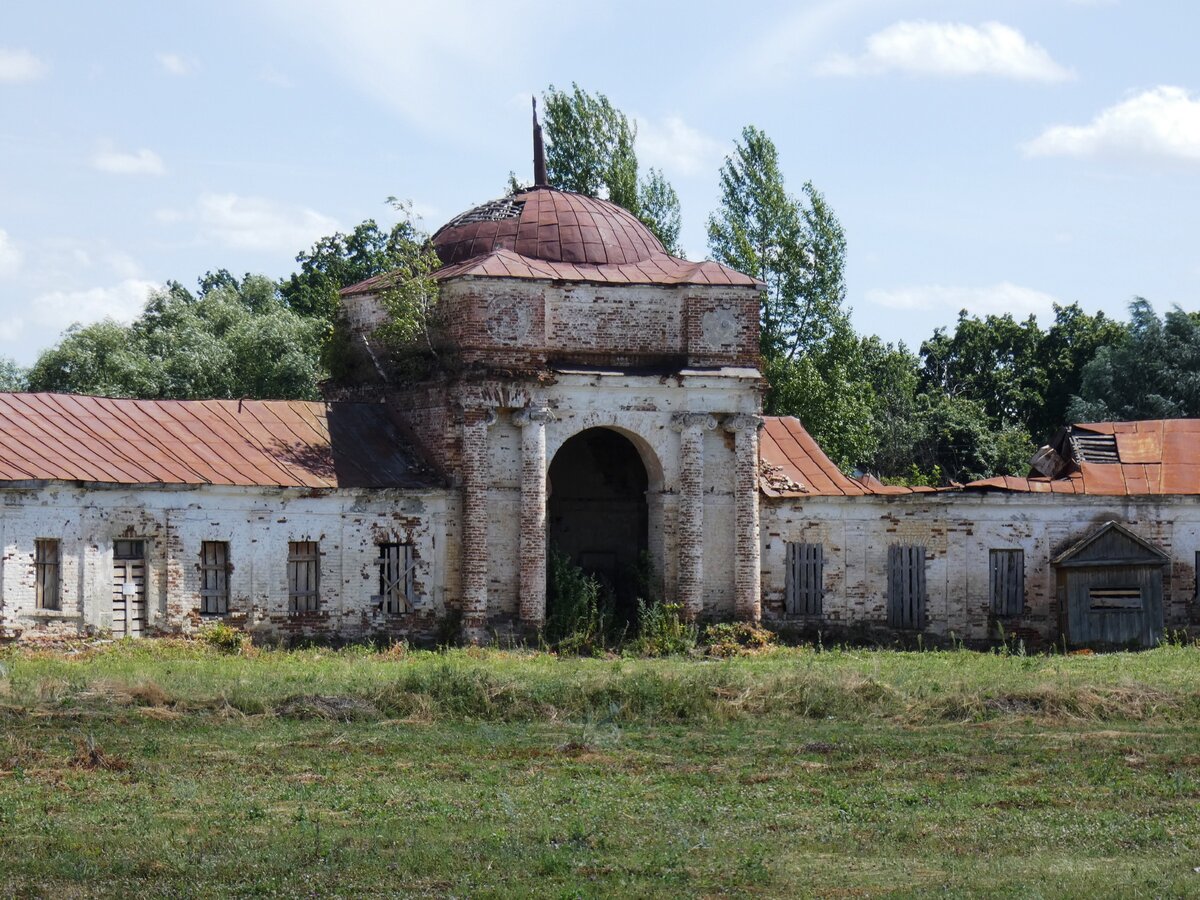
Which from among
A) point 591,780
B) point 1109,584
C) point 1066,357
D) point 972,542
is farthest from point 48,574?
point 1066,357

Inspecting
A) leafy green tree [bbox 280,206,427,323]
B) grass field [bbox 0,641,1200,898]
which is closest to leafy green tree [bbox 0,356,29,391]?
leafy green tree [bbox 280,206,427,323]

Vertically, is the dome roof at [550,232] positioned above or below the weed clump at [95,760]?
above

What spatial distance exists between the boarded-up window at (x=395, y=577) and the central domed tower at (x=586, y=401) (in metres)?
0.70

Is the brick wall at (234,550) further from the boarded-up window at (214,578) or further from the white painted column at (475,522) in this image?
the white painted column at (475,522)

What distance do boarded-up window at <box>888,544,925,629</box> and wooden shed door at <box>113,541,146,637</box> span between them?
41.3ft

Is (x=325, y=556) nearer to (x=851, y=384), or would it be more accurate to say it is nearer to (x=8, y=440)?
(x=8, y=440)

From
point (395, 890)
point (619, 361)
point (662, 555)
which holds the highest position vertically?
point (619, 361)

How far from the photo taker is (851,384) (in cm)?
4584

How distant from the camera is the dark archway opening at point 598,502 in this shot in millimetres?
33250

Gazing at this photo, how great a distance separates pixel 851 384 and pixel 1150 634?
52.1 feet

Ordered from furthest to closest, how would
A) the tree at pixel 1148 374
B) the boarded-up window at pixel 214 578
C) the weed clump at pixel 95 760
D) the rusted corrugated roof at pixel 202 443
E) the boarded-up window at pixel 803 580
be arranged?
the tree at pixel 1148 374 < the boarded-up window at pixel 803 580 < the boarded-up window at pixel 214 578 < the rusted corrugated roof at pixel 202 443 < the weed clump at pixel 95 760

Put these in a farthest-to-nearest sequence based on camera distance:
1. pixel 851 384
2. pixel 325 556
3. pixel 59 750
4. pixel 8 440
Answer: pixel 851 384
pixel 325 556
pixel 8 440
pixel 59 750

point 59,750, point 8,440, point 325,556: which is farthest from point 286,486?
point 59,750

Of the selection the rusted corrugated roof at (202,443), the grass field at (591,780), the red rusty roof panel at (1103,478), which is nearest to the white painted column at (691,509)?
the rusted corrugated roof at (202,443)
